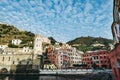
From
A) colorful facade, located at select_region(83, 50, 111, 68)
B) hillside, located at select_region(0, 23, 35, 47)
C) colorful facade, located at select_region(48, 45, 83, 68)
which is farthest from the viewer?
hillside, located at select_region(0, 23, 35, 47)

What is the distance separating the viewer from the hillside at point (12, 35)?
12256 centimetres

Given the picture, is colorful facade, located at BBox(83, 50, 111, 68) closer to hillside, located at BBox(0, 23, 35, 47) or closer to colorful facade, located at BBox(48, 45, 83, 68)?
colorful facade, located at BBox(48, 45, 83, 68)

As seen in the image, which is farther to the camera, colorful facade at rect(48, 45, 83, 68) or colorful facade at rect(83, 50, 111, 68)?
colorful facade at rect(48, 45, 83, 68)

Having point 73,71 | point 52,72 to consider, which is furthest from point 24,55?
point 73,71

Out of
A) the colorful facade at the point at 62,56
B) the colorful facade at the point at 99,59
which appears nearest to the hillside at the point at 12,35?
the colorful facade at the point at 62,56

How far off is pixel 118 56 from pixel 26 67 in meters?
65.4

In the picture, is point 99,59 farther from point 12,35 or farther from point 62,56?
point 12,35

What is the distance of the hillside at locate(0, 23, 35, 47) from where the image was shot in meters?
123

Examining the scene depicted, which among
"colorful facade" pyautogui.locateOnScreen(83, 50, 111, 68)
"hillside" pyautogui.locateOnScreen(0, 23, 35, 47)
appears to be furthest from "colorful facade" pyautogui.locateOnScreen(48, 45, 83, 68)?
"hillside" pyautogui.locateOnScreen(0, 23, 35, 47)

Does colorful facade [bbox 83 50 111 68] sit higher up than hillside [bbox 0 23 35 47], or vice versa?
hillside [bbox 0 23 35 47]

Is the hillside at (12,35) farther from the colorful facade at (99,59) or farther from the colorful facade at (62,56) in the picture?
the colorful facade at (99,59)

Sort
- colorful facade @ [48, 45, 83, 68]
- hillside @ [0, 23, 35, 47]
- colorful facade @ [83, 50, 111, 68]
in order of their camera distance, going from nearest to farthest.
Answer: colorful facade @ [83, 50, 111, 68] → colorful facade @ [48, 45, 83, 68] → hillside @ [0, 23, 35, 47]

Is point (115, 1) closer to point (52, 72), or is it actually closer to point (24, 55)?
point (52, 72)

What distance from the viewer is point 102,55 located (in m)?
76.6
